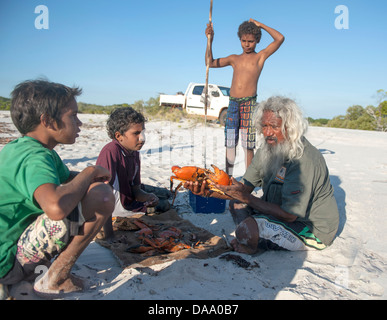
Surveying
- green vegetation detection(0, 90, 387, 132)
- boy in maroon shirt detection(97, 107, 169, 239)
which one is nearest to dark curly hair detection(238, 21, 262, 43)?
boy in maroon shirt detection(97, 107, 169, 239)

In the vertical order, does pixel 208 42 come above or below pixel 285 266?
above

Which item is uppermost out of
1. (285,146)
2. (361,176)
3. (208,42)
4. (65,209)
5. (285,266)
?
(208,42)

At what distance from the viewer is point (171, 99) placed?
560 inches

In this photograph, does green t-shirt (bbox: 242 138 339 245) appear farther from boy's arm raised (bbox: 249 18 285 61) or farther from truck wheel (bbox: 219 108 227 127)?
truck wheel (bbox: 219 108 227 127)

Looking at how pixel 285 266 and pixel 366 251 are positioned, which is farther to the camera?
pixel 366 251

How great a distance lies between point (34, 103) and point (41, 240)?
0.80 m

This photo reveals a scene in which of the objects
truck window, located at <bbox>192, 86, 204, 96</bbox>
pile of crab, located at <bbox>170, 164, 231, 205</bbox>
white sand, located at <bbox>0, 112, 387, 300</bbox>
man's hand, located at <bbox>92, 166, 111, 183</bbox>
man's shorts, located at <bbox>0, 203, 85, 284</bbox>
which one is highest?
truck window, located at <bbox>192, 86, 204, 96</bbox>

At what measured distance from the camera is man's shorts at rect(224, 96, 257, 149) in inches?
176

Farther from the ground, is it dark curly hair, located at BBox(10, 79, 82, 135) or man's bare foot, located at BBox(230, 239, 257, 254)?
dark curly hair, located at BBox(10, 79, 82, 135)

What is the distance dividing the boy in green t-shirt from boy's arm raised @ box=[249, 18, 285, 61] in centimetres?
335

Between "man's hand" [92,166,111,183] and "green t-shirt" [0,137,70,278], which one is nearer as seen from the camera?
"green t-shirt" [0,137,70,278]

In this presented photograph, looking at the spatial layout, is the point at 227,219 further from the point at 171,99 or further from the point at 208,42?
the point at 171,99

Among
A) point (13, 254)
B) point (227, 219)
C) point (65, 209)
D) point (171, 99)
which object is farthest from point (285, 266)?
point (171, 99)
